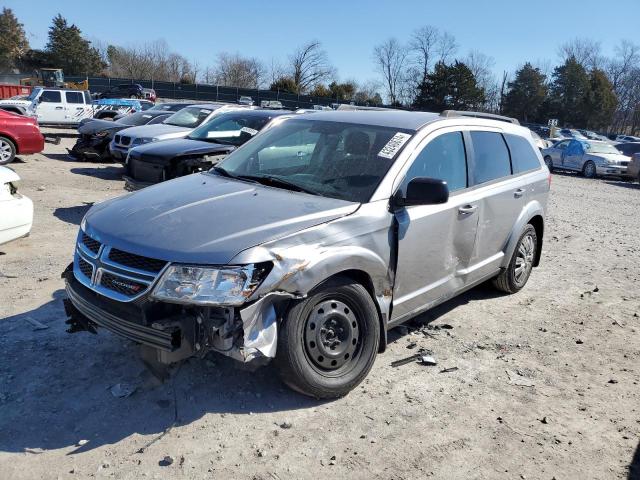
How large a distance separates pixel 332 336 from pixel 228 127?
728 centimetres

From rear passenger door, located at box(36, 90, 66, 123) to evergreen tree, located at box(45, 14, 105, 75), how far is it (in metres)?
51.9

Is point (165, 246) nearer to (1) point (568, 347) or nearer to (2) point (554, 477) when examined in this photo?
(2) point (554, 477)

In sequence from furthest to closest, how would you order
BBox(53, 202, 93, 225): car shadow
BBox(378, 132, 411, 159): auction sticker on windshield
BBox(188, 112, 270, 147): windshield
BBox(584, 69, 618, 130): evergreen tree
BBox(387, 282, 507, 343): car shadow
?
BBox(584, 69, 618, 130): evergreen tree
BBox(188, 112, 270, 147): windshield
BBox(53, 202, 93, 225): car shadow
BBox(387, 282, 507, 343): car shadow
BBox(378, 132, 411, 159): auction sticker on windshield

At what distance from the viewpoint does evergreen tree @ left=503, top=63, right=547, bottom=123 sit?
6500 cm

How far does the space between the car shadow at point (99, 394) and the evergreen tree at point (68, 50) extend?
75.0 m

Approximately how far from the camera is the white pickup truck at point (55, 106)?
926 inches

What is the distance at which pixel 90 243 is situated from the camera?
3598 mm

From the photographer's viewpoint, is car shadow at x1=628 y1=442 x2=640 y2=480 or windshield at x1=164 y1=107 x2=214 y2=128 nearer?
car shadow at x1=628 y1=442 x2=640 y2=480

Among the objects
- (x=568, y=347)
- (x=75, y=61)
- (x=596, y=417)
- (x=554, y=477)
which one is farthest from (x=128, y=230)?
(x=75, y=61)

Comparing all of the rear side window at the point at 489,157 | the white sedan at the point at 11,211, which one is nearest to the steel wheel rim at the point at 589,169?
the rear side window at the point at 489,157

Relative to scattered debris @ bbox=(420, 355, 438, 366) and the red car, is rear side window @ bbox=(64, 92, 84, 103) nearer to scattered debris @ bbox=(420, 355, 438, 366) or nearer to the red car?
the red car

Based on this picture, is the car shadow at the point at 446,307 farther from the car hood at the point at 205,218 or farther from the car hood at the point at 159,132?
the car hood at the point at 159,132

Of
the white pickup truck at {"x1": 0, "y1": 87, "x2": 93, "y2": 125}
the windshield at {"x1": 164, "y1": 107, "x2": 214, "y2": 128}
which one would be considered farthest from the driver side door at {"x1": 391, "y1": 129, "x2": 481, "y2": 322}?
the white pickup truck at {"x1": 0, "y1": 87, "x2": 93, "y2": 125}

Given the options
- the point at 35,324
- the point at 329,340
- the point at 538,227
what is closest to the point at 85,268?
the point at 35,324
